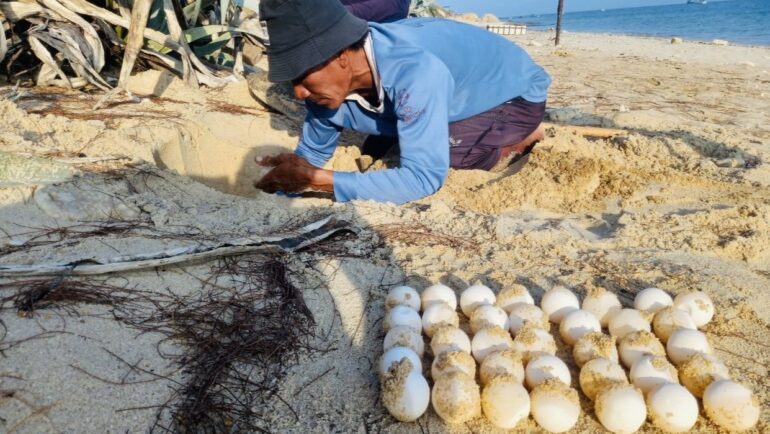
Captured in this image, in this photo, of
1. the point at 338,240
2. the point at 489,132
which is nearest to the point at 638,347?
the point at 338,240

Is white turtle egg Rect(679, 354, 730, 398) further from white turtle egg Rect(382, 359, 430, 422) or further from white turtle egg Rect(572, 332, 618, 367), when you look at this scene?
white turtle egg Rect(382, 359, 430, 422)

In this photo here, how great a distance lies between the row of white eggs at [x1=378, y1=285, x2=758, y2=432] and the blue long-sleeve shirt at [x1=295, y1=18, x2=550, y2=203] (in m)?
0.88

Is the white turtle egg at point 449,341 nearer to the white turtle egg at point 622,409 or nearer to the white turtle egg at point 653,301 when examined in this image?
the white turtle egg at point 622,409

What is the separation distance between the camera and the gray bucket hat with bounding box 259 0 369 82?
2.30 meters

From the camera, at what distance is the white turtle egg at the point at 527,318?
6.36ft

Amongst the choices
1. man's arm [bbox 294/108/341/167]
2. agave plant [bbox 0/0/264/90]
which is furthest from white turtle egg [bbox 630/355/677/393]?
agave plant [bbox 0/0/264/90]

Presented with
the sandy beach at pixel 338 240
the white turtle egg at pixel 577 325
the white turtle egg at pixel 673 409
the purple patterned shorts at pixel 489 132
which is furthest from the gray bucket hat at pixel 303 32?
the white turtle egg at pixel 673 409

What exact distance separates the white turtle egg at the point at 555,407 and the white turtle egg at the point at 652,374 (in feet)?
0.91

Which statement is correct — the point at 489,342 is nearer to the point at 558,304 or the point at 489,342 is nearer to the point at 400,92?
the point at 558,304

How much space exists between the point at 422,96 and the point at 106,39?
326cm

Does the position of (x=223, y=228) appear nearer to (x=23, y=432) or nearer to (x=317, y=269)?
(x=317, y=269)

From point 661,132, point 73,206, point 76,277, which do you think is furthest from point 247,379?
point 661,132

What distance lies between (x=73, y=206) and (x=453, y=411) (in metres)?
1.97

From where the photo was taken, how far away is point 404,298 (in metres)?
2.03
